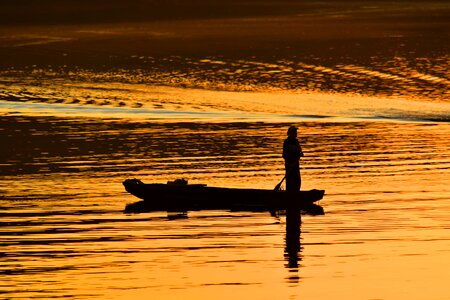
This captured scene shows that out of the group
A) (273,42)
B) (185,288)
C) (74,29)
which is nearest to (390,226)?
(185,288)

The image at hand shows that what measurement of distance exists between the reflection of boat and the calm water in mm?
532

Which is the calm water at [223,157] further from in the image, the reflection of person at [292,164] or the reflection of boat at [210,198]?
the reflection of person at [292,164]

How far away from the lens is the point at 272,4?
4171 inches

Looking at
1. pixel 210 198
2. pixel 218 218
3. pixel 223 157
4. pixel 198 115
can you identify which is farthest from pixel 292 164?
pixel 198 115

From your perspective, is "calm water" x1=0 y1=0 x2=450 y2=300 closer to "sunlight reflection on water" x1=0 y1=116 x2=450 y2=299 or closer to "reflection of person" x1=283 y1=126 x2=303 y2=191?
"sunlight reflection on water" x1=0 y1=116 x2=450 y2=299

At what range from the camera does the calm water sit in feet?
72.2

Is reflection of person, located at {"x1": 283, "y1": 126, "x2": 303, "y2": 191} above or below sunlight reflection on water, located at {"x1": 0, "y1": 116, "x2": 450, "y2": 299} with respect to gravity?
above

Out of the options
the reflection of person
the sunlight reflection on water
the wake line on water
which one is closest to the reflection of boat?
the reflection of person

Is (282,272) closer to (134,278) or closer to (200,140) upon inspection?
(134,278)

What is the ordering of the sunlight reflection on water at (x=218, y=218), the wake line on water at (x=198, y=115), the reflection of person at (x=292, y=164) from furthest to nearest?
the wake line on water at (x=198, y=115) → the reflection of person at (x=292, y=164) → the sunlight reflection on water at (x=218, y=218)

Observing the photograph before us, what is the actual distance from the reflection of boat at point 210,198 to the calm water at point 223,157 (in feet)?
1.75

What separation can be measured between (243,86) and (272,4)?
180 feet

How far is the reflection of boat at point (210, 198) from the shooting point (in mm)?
27953

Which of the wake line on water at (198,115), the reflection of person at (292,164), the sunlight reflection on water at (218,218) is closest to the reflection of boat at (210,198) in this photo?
the reflection of person at (292,164)
